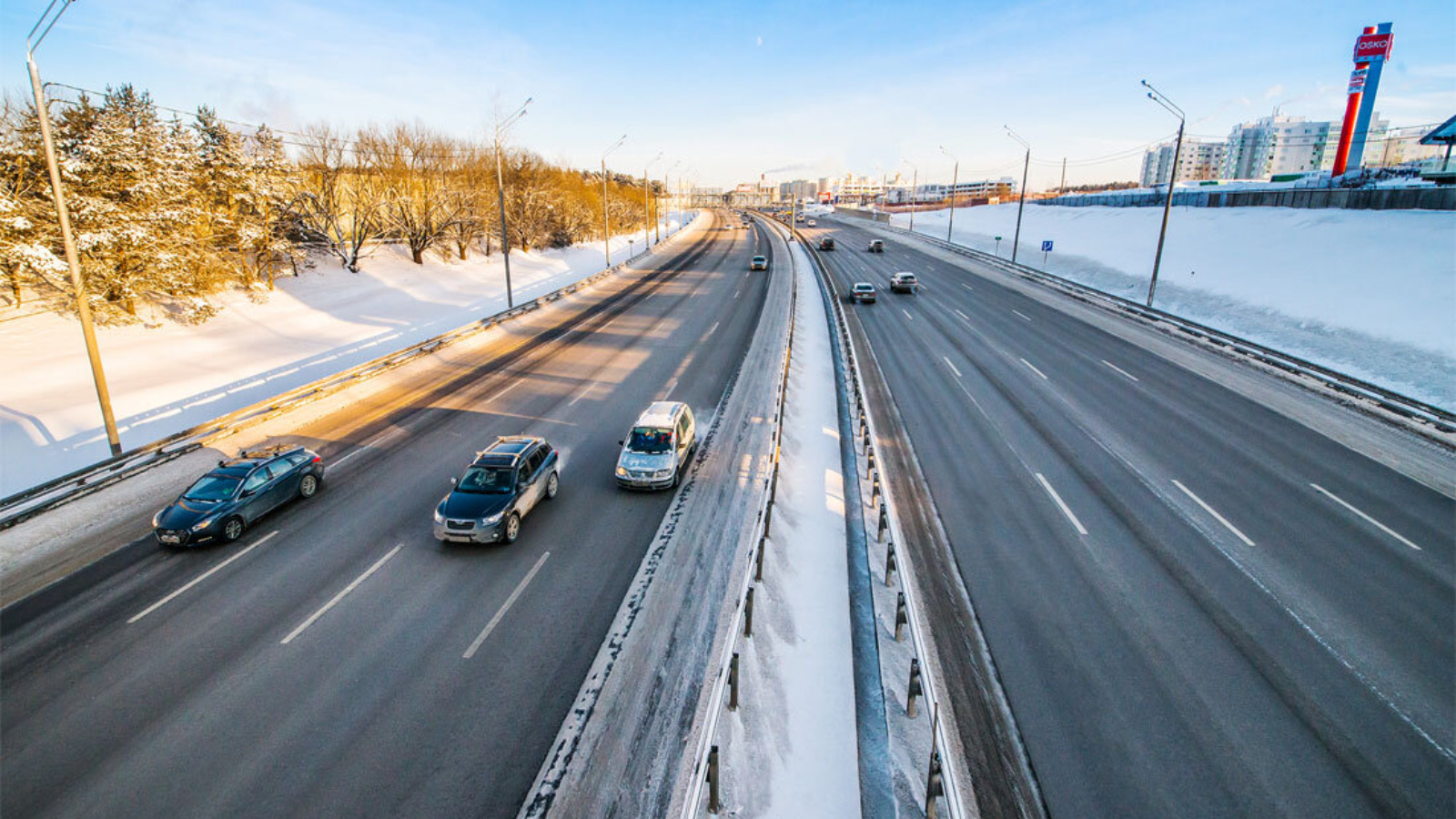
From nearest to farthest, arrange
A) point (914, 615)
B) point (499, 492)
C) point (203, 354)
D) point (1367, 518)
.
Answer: point (914, 615)
point (499, 492)
point (1367, 518)
point (203, 354)

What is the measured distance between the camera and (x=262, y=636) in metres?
9.87

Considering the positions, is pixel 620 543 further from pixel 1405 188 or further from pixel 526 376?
pixel 1405 188

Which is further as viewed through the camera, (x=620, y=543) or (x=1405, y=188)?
(x=1405, y=188)

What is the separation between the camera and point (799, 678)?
8.86 meters

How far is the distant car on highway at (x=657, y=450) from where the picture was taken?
14.6m

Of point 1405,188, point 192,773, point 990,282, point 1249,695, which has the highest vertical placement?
point 1405,188

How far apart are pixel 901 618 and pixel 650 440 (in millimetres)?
7738

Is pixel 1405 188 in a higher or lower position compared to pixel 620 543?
higher

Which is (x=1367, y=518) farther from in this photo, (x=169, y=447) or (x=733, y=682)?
(x=169, y=447)

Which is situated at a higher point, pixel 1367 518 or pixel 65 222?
pixel 65 222

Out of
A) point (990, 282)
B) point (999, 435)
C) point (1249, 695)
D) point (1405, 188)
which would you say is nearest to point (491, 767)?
point (1249, 695)

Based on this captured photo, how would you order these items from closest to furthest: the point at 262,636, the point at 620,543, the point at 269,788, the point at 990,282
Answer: the point at 269,788
the point at 262,636
the point at 620,543
the point at 990,282

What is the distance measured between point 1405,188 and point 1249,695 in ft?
152

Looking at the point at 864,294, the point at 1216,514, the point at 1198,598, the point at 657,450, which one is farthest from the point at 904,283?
the point at 1198,598
